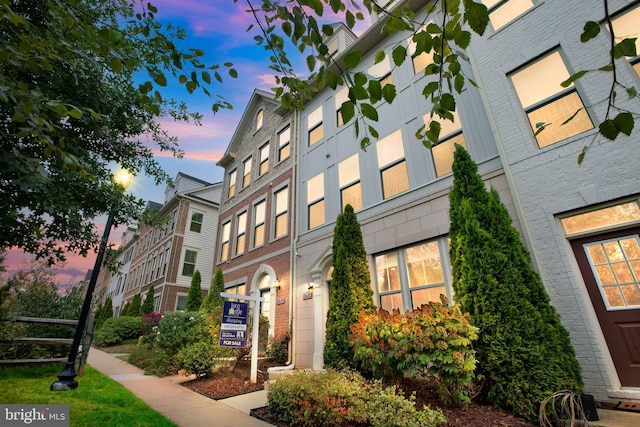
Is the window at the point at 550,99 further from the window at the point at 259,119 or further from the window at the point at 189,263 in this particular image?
the window at the point at 189,263

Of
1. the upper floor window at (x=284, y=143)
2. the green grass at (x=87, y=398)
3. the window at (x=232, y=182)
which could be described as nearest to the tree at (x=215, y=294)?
the window at (x=232, y=182)

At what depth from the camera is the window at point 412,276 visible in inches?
258

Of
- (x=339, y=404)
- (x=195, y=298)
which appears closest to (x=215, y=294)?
(x=195, y=298)

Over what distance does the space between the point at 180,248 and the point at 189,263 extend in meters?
1.13

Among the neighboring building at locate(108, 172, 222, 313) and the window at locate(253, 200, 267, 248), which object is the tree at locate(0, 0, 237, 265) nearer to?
the window at locate(253, 200, 267, 248)

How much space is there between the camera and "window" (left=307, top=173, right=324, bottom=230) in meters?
10.0

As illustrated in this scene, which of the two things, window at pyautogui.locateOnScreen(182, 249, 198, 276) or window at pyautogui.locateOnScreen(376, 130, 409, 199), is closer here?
window at pyautogui.locateOnScreen(376, 130, 409, 199)

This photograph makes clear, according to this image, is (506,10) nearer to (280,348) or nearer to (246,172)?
(280,348)

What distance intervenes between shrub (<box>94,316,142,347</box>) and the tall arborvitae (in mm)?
17012

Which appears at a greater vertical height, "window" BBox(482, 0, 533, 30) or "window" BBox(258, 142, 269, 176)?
"window" BBox(258, 142, 269, 176)

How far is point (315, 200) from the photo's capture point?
10273 mm

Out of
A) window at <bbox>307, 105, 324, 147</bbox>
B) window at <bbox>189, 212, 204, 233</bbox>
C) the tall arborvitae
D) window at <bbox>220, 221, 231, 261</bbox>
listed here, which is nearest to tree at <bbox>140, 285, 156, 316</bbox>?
window at <bbox>189, 212, 204, 233</bbox>

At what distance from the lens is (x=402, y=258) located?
7277 mm

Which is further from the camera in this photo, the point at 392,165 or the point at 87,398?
the point at 392,165
